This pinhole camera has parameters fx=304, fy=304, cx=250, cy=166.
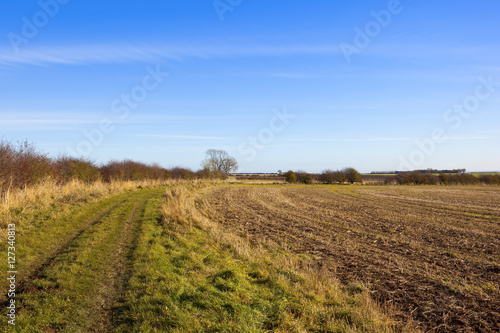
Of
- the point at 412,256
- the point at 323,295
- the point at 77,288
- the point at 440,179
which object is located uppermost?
the point at 440,179

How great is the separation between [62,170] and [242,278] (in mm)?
28335

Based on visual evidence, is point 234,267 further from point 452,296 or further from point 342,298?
point 452,296

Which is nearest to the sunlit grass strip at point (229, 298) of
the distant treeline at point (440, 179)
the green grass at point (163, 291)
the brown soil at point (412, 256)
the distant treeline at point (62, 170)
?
the green grass at point (163, 291)

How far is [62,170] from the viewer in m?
29.5

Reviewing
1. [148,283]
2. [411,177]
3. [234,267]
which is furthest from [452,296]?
[411,177]

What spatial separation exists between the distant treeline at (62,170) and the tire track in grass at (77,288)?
33.8 feet

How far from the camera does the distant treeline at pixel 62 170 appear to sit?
709 inches

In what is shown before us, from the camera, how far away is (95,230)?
41.4ft

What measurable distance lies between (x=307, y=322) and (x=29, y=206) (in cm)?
1631

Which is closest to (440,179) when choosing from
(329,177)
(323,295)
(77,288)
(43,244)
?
(329,177)

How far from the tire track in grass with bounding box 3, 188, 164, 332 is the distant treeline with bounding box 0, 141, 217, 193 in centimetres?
1029

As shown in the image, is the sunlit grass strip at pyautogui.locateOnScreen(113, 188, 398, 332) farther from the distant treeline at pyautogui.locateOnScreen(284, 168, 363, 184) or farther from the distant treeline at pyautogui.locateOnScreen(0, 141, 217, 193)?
the distant treeline at pyautogui.locateOnScreen(284, 168, 363, 184)

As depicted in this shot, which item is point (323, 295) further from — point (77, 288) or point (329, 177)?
point (329, 177)

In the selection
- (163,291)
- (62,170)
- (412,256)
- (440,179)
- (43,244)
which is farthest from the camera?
(440,179)
